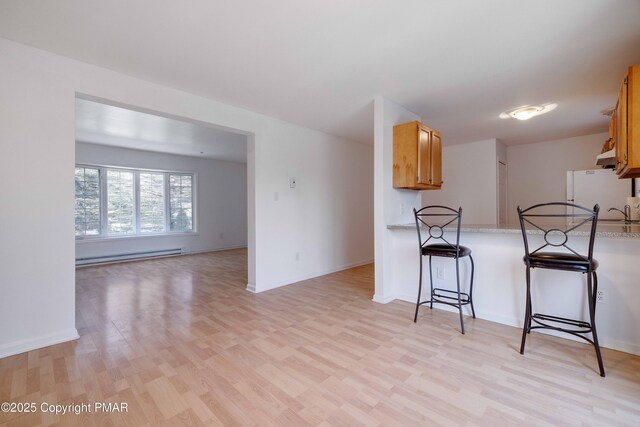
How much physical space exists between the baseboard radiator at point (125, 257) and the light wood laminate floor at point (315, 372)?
3107 mm

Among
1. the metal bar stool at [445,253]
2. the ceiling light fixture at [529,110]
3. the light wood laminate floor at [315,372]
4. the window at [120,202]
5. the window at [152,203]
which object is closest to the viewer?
the light wood laminate floor at [315,372]

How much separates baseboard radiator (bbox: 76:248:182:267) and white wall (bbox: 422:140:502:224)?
6280mm

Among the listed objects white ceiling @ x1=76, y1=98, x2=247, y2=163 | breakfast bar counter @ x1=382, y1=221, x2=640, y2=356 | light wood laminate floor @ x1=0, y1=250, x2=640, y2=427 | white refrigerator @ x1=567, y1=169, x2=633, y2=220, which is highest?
A: white ceiling @ x1=76, y1=98, x2=247, y2=163

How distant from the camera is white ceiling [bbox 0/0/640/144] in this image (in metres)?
1.81

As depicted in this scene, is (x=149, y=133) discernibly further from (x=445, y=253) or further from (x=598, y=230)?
(x=598, y=230)

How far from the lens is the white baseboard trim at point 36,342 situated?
2098 millimetres

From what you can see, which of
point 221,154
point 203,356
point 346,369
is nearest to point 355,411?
point 346,369

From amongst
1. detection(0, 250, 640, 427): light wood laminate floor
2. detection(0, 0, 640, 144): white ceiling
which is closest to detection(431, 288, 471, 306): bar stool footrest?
detection(0, 250, 640, 427): light wood laminate floor

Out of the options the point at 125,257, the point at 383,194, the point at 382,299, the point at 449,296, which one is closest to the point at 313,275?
the point at 382,299

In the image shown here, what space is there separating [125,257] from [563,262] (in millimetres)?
7116

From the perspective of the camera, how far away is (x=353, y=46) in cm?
223

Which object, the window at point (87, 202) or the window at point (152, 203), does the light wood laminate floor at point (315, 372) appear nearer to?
the window at point (87, 202)

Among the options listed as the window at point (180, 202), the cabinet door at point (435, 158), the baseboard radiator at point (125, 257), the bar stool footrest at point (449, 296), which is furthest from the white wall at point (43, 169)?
the window at point (180, 202)

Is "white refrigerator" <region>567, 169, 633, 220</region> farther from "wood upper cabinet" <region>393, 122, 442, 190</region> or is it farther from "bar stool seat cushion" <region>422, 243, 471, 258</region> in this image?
"bar stool seat cushion" <region>422, 243, 471, 258</region>
